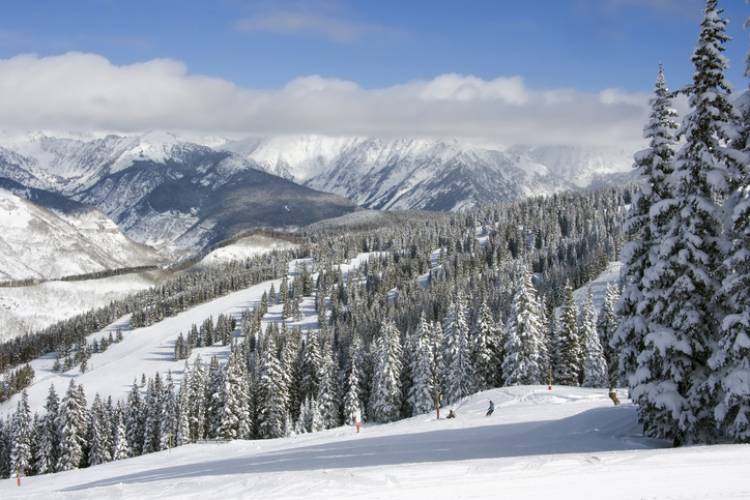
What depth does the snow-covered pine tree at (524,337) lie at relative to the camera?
198 feet

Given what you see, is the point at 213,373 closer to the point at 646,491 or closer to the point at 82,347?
the point at 646,491

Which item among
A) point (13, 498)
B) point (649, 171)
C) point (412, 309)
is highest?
point (649, 171)

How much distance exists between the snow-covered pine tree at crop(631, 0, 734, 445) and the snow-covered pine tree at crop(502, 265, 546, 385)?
36414mm

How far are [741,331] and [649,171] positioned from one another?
822 cm

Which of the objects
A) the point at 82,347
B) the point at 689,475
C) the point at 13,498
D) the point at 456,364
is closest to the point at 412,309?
the point at 456,364

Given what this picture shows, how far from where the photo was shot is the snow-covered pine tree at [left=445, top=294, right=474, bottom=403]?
67938 millimetres

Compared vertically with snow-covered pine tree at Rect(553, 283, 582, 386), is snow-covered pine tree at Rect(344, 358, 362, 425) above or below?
below

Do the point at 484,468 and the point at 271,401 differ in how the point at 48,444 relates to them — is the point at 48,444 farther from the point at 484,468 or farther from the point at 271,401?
the point at 484,468

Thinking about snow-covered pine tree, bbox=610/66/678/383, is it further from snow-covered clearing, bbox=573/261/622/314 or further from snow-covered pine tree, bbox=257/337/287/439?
snow-covered clearing, bbox=573/261/622/314

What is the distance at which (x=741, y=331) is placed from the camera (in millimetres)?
20562

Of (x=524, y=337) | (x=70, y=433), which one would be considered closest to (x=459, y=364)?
(x=524, y=337)

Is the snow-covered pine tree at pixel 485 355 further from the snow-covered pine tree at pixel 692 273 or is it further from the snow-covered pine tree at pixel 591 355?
the snow-covered pine tree at pixel 692 273

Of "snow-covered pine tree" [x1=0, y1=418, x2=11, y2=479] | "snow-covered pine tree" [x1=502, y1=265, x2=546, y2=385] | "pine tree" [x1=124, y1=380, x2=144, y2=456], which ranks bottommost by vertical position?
"snow-covered pine tree" [x1=0, y1=418, x2=11, y2=479]

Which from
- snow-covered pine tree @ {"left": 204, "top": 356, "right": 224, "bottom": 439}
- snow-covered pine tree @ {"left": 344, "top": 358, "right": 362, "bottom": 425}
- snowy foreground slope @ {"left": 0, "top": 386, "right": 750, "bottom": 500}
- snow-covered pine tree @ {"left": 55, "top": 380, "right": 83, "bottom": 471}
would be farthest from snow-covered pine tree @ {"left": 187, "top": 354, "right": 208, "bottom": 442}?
snowy foreground slope @ {"left": 0, "top": 386, "right": 750, "bottom": 500}
